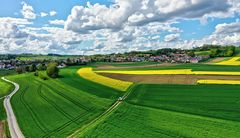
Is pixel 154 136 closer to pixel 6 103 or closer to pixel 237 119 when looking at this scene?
pixel 237 119

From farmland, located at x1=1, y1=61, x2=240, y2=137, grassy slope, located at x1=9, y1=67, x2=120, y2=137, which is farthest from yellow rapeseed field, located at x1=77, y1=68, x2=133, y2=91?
grassy slope, located at x1=9, y1=67, x2=120, y2=137

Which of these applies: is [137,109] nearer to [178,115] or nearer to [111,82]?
[178,115]

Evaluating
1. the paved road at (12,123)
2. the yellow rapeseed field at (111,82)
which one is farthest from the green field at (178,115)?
the yellow rapeseed field at (111,82)

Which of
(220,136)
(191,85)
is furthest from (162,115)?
(191,85)

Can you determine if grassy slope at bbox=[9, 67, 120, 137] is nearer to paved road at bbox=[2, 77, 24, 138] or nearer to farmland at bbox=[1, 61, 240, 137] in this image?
farmland at bbox=[1, 61, 240, 137]

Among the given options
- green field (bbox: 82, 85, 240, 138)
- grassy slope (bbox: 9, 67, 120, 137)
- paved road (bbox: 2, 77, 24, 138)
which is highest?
green field (bbox: 82, 85, 240, 138)
